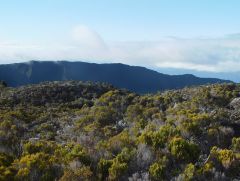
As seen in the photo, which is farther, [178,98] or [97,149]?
[178,98]

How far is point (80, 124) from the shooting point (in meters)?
40.7

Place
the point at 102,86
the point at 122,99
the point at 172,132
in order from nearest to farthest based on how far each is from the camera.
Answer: the point at 172,132 → the point at 122,99 → the point at 102,86

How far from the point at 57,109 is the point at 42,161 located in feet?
134

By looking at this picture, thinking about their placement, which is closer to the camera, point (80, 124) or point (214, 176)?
point (214, 176)

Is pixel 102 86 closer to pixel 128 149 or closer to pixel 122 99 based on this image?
pixel 122 99

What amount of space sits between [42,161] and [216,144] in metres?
11.1

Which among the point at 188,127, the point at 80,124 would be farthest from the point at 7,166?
the point at 80,124

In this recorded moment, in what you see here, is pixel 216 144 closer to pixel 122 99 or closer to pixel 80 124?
pixel 80 124

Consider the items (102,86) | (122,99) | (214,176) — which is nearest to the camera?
(214,176)

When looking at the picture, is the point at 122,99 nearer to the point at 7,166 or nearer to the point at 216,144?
the point at 216,144

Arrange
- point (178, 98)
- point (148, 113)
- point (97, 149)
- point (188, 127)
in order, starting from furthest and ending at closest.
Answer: point (178, 98) < point (148, 113) < point (188, 127) < point (97, 149)

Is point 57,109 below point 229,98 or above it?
below

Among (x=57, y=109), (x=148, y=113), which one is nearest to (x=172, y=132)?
(x=148, y=113)

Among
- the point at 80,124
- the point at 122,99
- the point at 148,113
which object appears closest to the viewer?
the point at 80,124
